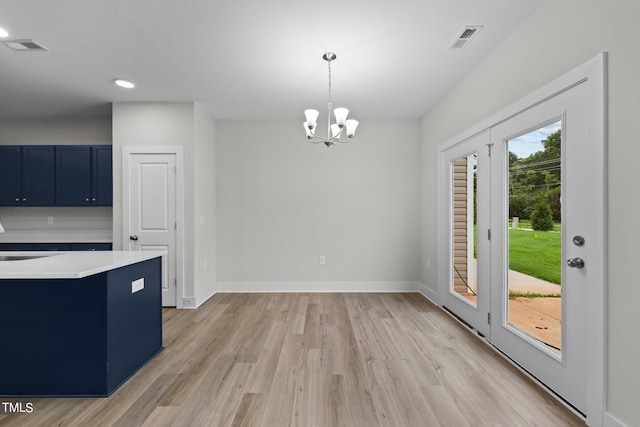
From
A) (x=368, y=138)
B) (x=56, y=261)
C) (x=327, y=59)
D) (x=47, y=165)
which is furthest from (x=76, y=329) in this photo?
(x=368, y=138)

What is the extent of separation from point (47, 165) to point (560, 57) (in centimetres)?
617

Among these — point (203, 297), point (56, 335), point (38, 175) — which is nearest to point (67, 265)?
point (56, 335)

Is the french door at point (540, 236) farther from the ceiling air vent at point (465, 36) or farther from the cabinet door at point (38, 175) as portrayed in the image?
the cabinet door at point (38, 175)

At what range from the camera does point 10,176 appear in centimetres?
483

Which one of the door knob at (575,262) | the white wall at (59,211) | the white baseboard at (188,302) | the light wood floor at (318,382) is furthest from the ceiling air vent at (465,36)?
the white wall at (59,211)

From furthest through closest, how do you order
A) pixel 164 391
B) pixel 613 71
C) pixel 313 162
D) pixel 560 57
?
pixel 313 162 < pixel 164 391 < pixel 560 57 < pixel 613 71

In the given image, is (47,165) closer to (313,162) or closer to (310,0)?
(313,162)

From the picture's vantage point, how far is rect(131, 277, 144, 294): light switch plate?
253cm

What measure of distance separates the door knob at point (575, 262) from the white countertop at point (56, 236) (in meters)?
5.08

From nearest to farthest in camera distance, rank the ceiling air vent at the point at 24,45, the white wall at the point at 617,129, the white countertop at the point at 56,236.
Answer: the white wall at the point at 617,129, the ceiling air vent at the point at 24,45, the white countertop at the point at 56,236

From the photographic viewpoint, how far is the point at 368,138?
16.7 ft

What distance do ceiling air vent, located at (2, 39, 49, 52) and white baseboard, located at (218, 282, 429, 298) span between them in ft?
11.4

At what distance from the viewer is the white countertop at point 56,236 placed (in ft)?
15.1

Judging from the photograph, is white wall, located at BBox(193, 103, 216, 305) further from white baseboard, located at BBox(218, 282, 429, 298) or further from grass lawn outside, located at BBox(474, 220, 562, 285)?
grass lawn outside, located at BBox(474, 220, 562, 285)
